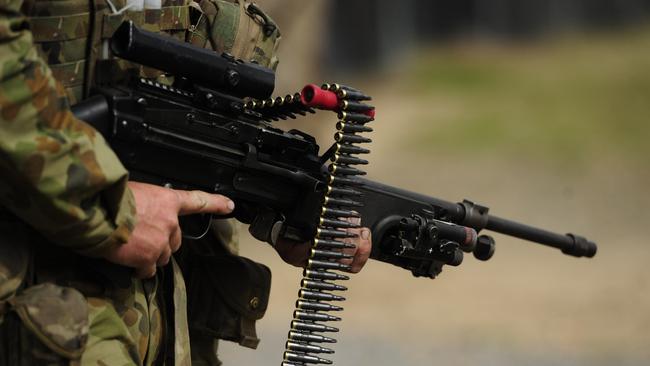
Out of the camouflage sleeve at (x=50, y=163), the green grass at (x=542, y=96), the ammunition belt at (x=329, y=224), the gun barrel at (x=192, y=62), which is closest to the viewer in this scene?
the camouflage sleeve at (x=50, y=163)

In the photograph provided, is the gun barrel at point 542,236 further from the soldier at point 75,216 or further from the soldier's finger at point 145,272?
the soldier's finger at point 145,272

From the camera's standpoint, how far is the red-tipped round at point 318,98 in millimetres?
3432

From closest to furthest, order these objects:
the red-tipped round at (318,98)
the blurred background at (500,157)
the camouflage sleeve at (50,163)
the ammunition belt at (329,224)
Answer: the camouflage sleeve at (50,163)
the red-tipped round at (318,98)
the ammunition belt at (329,224)
the blurred background at (500,157)

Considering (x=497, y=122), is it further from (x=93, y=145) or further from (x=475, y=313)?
(x=93, y=145)

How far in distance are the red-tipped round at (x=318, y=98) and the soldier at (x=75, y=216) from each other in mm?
393

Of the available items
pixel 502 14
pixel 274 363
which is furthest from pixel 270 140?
pixel 502 14

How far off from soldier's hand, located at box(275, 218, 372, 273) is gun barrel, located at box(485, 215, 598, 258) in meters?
0.71

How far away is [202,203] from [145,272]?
25 cm

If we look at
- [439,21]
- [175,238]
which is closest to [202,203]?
[175,238]

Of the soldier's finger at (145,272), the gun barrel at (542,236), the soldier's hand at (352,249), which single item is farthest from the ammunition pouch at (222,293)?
the gun barrel at (542,236)

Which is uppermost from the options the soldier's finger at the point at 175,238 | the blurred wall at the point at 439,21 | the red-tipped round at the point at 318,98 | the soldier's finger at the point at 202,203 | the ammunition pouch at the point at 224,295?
the blurred wall at the point at 439,21

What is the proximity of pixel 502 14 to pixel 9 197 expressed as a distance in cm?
1757

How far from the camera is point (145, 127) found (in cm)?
317

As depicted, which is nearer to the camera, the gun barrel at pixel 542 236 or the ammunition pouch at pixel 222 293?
the ammunition pouch at pixel 222 293
